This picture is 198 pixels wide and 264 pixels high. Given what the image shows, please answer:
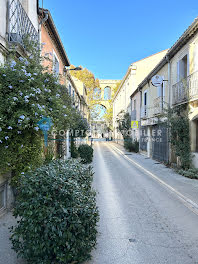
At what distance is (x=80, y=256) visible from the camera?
111 inches

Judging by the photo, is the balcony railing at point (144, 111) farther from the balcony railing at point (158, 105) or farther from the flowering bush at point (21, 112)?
the flowering bush at point (21, 112)

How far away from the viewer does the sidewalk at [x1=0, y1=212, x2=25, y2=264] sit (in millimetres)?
2971

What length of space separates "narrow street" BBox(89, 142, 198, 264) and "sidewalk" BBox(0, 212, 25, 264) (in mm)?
1163

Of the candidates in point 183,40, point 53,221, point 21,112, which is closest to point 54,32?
point 183,40

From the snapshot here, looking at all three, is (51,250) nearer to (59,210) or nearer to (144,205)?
(59,210)

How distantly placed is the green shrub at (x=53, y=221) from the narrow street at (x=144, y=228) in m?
→ 0.61

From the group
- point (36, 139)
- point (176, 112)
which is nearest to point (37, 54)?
point (36, 139)

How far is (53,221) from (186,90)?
29.3 ft

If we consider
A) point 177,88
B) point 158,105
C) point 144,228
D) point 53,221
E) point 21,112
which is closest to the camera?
point 53,221

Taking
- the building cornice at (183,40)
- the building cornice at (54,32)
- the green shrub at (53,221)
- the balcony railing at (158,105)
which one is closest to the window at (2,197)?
the green shrub at (53,221)

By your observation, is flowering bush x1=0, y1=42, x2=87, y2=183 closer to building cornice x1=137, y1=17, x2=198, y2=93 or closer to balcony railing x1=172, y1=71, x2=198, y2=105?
balcony railing x1=172, y1=71, x2=198, y2=105

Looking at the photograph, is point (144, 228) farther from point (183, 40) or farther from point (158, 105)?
point (158, 105)

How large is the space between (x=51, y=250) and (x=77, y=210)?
61cm

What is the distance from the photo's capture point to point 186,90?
9.56 meters
